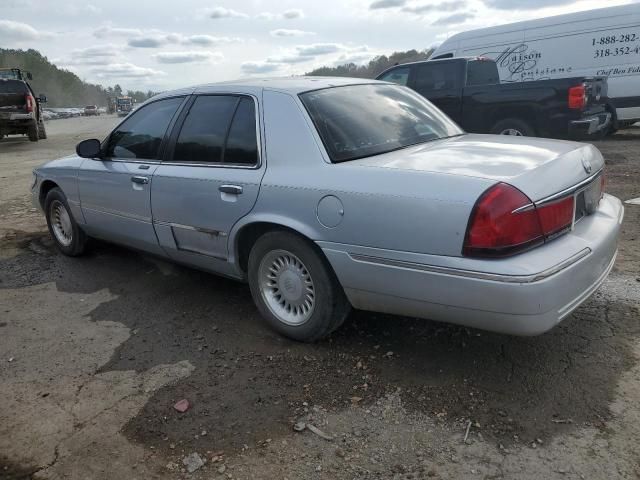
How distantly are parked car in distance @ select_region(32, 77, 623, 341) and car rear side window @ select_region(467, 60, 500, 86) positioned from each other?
6.07m

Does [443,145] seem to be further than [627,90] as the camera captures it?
No

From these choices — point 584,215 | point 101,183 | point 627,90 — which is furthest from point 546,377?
point 627,90

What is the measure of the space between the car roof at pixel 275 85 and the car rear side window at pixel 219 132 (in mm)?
71

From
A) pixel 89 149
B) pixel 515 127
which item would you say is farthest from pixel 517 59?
pixel 89 149

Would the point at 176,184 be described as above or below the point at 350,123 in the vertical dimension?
below

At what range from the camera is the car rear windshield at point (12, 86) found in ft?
55.3

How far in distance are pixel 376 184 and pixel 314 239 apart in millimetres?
476

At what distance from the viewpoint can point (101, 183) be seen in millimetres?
4504

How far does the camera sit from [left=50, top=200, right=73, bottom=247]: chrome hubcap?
5.27 metres

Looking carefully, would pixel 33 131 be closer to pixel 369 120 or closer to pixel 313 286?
pixel 369 120

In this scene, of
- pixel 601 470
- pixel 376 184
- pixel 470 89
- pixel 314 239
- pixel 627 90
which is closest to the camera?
pixel 601 470

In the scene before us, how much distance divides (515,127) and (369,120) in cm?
612

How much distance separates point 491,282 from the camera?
2416 mm

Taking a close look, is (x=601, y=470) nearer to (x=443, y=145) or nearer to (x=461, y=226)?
(x=461, y=226)
